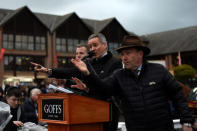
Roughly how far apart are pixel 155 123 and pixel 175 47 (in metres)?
52.7

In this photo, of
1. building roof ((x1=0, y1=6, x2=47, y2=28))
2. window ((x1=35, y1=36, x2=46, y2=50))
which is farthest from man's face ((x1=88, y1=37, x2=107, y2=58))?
window ((x1=35, y1=36, x2=46, y2=50))

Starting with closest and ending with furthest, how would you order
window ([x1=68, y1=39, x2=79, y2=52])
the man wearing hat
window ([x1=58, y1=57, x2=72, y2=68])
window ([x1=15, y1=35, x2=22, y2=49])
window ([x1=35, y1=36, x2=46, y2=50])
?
the man wearing hat
window ([x1=15, y1=35, x2=22, y2=49])
window ([x1=35, y1=36, x2=46, y2=50])
window ([x1=58, y1=57, x2=72, y2=68])
window ([x1=68, y1=39, x2=79, y2=52])

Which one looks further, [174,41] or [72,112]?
[174,41]

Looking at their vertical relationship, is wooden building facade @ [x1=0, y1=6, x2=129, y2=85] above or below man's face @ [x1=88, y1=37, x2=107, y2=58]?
above

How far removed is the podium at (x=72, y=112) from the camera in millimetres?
3129

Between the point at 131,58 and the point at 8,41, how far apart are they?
42317 millimetres

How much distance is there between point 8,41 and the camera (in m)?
43.2

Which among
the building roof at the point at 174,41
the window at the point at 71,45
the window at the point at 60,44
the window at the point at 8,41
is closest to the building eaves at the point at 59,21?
the window at the point at 60,44

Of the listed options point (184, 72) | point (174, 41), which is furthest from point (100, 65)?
point (174, 41)

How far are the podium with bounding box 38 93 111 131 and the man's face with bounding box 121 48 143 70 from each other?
55 cm

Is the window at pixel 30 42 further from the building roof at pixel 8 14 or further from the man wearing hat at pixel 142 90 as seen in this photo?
the man wearing hat at pixel 142 90

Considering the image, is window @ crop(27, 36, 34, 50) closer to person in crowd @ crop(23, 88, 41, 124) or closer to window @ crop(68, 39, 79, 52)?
window @ crop(68, 39, 79, 52)

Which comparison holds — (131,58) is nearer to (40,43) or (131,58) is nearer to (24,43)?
(24,43)

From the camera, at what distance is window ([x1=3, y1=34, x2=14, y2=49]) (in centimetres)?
4300
